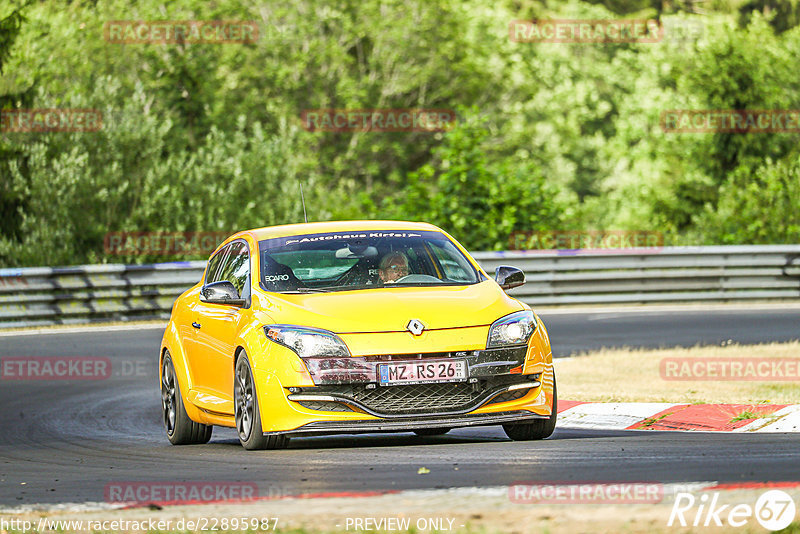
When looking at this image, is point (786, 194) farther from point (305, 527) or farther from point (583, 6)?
point (583, 6)

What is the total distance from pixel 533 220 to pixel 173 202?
7276 millimetres

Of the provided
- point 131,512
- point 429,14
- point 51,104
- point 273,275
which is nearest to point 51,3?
point 429,14

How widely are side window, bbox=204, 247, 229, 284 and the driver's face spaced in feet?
5.69

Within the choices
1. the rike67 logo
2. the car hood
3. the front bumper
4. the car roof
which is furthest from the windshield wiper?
the rike67 logo

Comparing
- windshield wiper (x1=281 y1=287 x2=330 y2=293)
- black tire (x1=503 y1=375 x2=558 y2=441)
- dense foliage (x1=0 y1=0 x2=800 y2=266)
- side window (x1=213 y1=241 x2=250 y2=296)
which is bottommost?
dense foliage (x1=0 y1=0 x2=800 y2=266)

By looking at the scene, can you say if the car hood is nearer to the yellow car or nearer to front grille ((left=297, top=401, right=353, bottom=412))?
the yellow car

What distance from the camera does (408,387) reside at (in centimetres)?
841

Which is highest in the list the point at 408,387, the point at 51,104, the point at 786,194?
the point at 408,387

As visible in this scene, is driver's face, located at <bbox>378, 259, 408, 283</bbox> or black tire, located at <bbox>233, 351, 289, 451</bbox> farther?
driver's face, located at <bbox>378, 259, 408, 283</bbox>

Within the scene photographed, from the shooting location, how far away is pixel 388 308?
28.3 ft

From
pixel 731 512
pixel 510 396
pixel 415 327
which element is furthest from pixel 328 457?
pixel 731 512

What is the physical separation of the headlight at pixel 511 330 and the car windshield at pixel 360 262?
0.74m

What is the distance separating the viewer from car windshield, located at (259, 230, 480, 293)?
9.40 m

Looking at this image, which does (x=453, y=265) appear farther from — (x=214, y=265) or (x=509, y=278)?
(x=214, y=265)
